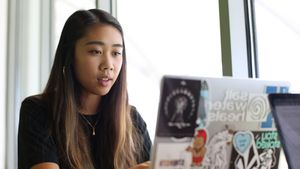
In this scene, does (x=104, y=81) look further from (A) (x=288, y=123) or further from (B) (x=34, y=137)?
(A) (x=288, y=123)

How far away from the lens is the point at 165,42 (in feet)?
7.58

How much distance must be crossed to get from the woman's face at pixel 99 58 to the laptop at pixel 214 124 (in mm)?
589

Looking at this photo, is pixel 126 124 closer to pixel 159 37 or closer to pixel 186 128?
pixel 186 128

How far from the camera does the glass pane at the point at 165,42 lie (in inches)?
75.9

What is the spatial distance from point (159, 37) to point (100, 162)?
1.18 m

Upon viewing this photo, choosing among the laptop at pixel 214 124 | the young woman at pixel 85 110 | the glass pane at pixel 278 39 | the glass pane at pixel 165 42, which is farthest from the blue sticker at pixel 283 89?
the glass pane at pixel 165 42

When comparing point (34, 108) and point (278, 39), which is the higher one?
point (278, 39)

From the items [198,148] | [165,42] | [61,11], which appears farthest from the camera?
[61,11]

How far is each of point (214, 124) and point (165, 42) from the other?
1.56m

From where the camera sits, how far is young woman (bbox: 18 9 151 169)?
125cm

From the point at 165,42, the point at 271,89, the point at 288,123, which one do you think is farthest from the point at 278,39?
the point at 288,123

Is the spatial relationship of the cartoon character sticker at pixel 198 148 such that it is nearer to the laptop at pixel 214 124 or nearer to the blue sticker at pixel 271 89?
the laptop at pixel 214 124
